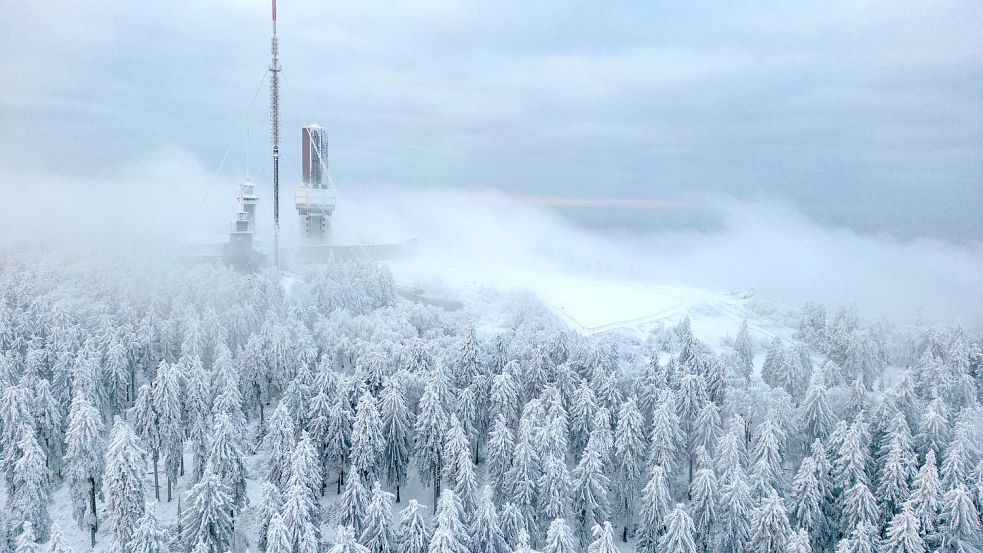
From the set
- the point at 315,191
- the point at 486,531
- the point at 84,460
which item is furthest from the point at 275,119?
the point at 486,531

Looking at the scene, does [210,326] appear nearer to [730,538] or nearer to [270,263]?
[270,263]

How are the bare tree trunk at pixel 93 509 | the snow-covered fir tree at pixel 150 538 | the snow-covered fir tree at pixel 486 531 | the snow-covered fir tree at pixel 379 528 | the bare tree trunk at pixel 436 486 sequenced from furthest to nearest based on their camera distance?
the bare tree trunk at pixel 436 486, the bare tree trunk at pixel 93 509, the snow-covered fir tree at pixel 486 531, the snow-covered fir tree at pixel 379 528, the snow-covered fir tree at pixel 150 538

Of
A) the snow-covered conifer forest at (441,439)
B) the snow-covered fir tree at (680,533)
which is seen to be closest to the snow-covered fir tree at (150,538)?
the snow-covered conifer forest at (441,439)

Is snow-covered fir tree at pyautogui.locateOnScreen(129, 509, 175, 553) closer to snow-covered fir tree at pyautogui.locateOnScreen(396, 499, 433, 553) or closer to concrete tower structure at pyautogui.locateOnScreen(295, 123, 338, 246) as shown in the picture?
snow-covered fir tree at pyautogui.locateOnScreen(396, 499, 433, 553)

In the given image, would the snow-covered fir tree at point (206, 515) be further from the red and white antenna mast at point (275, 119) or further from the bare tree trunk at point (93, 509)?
the red and white antenna mast at point (275, 119)

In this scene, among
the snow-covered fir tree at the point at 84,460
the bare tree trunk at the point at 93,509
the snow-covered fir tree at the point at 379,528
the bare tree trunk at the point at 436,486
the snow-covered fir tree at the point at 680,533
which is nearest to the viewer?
the snow-covered fir tree at the point at 680,533

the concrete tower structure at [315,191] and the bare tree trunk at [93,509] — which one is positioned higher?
the concrete tower structure at [315,191]

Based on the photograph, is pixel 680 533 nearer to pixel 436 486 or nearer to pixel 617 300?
pixel 436 486
